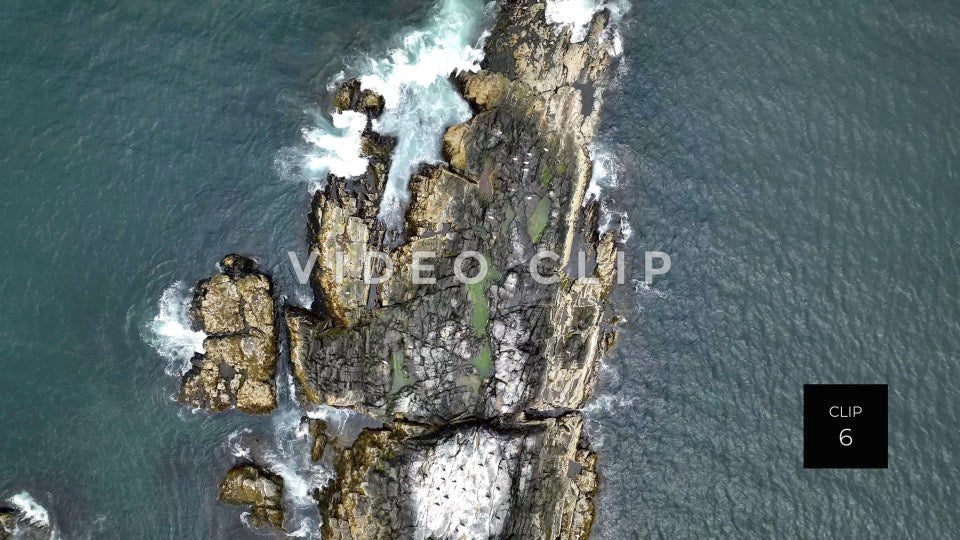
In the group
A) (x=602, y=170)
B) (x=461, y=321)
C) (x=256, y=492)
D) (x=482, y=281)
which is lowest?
(x=256, y=492)

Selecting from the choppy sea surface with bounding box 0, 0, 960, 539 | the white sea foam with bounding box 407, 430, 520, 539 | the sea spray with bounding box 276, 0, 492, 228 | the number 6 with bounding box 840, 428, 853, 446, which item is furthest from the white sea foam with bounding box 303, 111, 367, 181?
the number 6 with bounding box 840, 428, 853, 446

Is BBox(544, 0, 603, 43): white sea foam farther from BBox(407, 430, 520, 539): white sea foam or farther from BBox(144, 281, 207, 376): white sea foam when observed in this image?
BBox(144, 281, 207, 376): white sea foam

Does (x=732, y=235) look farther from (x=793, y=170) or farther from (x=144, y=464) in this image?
(x=144, y=464)


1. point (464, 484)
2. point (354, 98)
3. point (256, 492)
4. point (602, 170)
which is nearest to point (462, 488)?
point (464, 484)

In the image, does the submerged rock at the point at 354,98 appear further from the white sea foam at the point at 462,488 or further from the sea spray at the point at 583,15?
the white sea foam at the point at 462,488

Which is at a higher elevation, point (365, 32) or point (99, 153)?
point (365, 32)

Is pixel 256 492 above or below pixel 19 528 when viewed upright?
above

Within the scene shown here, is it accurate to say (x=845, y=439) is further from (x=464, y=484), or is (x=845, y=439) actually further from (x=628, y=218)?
(x=464, y=484)

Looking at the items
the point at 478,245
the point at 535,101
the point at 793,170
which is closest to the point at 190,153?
the point at 478,245
